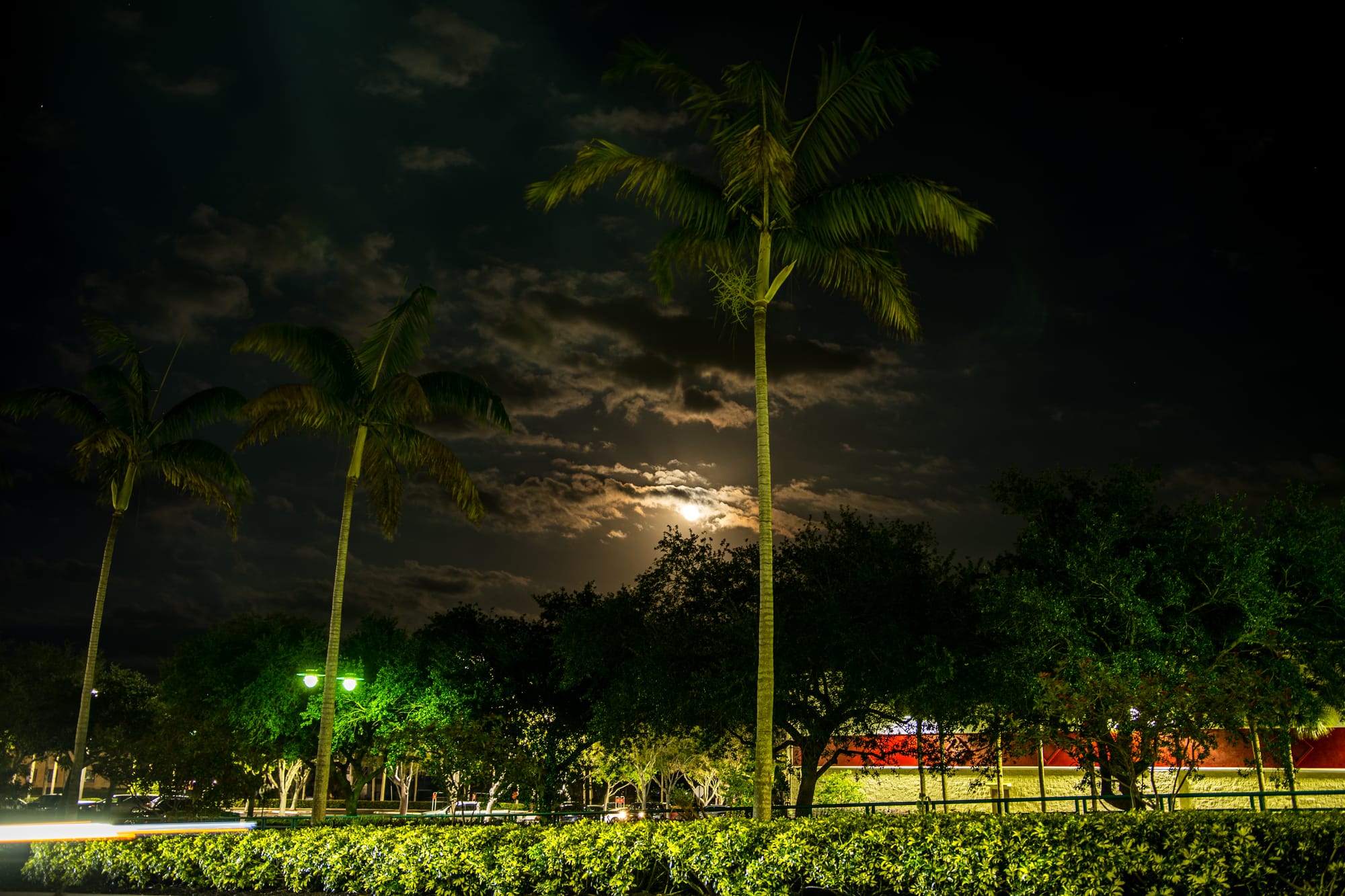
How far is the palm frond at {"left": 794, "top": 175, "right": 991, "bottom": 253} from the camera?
573 inches

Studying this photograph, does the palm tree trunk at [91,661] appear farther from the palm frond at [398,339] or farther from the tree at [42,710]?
the tree at [42,710]

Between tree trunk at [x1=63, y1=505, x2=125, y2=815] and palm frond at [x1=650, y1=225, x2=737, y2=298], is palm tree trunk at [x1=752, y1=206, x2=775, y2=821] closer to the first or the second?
palm frond at [x1=650, y1=225, x2=737, y2=298]

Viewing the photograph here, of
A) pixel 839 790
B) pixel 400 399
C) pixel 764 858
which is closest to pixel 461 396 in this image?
pixel 400 399

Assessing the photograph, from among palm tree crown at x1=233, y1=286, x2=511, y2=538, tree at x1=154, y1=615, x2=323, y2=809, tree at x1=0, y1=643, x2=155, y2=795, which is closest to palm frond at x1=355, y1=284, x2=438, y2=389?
palm tree crown at x1=233, y1=286, x2=511, y2=538

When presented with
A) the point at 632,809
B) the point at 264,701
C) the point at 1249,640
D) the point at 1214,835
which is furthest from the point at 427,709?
the point at 1214,835

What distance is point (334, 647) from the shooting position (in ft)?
61.0

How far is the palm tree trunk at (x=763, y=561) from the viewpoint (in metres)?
13.4

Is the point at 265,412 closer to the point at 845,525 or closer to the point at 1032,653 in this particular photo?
the point at 845,525

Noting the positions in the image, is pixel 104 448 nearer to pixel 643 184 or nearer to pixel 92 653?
pixel 92 653

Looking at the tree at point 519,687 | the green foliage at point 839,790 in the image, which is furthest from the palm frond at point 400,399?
the green foliage at point 839,790

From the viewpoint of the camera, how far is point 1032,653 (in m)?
19.4

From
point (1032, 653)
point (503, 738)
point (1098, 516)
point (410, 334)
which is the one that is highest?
point (410, 334)

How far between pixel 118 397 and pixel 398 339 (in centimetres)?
751

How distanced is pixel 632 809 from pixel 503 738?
4.09 meters
